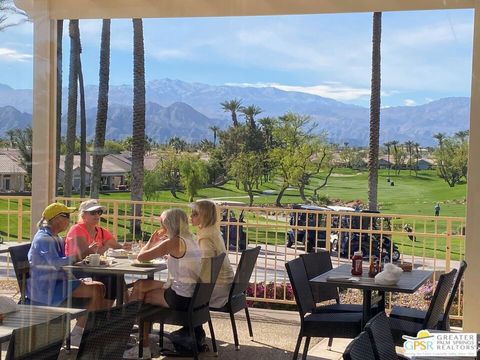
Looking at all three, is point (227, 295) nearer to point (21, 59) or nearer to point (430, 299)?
point (430, 299)

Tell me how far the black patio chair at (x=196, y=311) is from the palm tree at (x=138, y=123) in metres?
0.48

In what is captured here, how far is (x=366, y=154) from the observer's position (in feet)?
13.4

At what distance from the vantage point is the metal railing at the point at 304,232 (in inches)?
162

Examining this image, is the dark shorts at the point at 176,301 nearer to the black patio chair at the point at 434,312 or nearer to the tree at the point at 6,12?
the black patio chair at the point at 434,312

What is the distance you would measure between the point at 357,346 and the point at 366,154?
1.88m

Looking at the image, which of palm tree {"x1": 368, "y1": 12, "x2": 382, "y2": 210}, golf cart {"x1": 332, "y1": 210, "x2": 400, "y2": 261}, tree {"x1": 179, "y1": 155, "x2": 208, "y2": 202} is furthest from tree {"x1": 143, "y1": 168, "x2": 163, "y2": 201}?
palm tree {"x1": 368, "y1": 12, "x2": 382, "y2": 210}

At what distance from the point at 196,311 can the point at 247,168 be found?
3.05 ft

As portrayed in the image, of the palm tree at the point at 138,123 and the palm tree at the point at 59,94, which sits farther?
the palm tree at the point at 59,94

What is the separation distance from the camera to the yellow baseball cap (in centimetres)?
433

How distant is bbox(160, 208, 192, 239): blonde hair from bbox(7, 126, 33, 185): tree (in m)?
0.82

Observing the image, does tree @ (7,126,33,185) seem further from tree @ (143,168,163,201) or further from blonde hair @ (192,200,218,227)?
blonde hair @ (192,200,218,227)

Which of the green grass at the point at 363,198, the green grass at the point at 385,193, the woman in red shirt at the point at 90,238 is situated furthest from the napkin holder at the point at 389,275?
the woman in red shirt at the point at 90,238

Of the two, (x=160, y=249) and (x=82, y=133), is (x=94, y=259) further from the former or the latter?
(x=82, y=133)

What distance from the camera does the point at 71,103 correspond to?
439 cm
